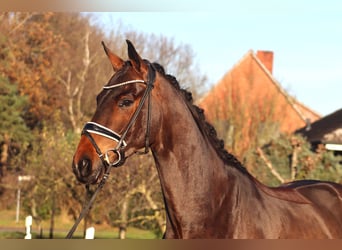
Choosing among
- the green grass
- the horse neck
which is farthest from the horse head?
the green grass

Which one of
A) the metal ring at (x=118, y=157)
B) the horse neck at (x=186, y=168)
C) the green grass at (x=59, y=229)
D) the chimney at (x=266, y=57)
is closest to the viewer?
the metal ring at (x=118, y=157)

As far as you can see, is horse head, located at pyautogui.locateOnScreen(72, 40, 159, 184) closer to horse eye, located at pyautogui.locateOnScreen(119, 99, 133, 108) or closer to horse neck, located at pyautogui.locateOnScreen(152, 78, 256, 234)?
horse eye, located at pyautogui.locateOnScreen(119, 99, 133, 108)

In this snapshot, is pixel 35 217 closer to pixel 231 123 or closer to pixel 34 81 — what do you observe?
pixel 231 123

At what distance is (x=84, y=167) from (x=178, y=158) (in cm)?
72

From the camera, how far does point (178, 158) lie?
4.94 m

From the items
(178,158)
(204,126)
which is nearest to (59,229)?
(204,126)

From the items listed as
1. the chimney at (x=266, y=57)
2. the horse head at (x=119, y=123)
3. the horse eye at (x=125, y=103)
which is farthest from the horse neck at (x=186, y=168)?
the chimney at (x=266, y=57)

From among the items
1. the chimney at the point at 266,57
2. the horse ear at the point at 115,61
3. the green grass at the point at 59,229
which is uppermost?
the chimney at the point at 266,57

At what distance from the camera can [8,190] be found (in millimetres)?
32812

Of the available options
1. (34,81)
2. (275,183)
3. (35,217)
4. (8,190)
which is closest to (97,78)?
(34,81)

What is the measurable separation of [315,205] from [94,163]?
2060 millimetres

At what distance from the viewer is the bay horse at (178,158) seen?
15.3ft

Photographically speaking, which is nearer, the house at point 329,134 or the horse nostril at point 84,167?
the horse nostril at point 84,167

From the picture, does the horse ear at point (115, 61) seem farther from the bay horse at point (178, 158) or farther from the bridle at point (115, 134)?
the bridle at point (115, 134)
